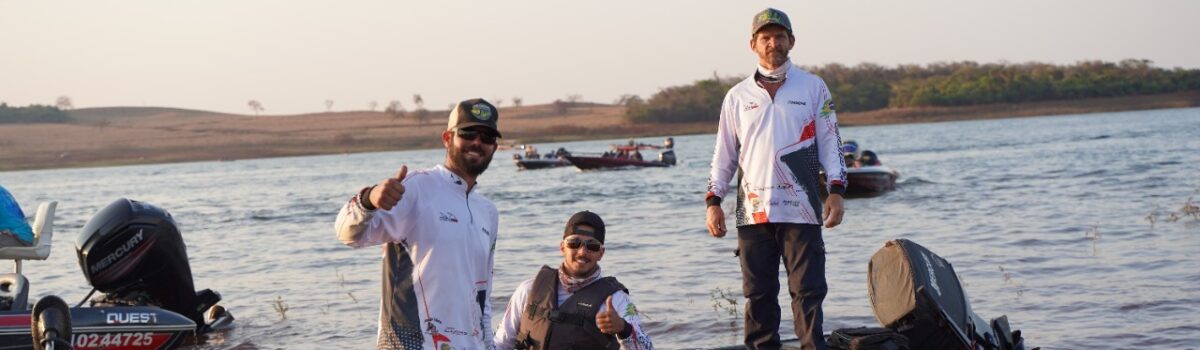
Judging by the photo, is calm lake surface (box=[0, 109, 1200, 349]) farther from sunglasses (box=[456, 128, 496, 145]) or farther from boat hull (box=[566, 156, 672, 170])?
boat hull (box=[566, 156, 672, 170])

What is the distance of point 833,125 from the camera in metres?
6.85

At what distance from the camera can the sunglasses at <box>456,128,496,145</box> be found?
4.89 metres

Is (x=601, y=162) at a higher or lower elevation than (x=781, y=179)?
lower

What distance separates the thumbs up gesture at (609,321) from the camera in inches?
252

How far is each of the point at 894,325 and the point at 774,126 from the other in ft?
4.32

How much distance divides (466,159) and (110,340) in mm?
5361

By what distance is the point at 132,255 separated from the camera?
404 inches

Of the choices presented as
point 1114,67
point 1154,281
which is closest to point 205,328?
point 1154,281

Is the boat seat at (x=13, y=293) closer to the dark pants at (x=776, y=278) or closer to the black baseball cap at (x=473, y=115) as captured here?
the dark pants at (x=776, y=278)

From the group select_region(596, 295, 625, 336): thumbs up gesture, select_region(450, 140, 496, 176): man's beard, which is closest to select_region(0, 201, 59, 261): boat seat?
select_region(596, 295, 625, 336): thumbs up gesture

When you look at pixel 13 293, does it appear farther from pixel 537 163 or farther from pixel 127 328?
pixel 537 163

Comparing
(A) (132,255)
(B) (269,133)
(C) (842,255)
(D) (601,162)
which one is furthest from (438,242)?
(B) (269,133)

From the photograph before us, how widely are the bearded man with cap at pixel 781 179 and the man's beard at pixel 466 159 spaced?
211 centimetres

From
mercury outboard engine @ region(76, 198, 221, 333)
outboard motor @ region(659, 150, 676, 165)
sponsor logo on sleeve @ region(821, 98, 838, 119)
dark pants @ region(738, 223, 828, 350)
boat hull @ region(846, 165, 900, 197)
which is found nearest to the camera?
dark pants @ region(738, 223, 828, 350)
